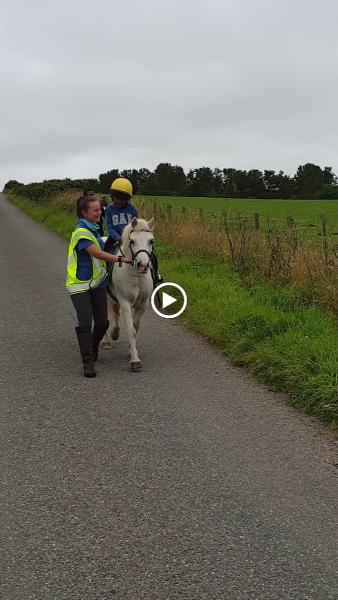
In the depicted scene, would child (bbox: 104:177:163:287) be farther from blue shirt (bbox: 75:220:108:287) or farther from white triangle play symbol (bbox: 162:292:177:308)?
white triangle play symbol (bbox: 162:292:177:308)

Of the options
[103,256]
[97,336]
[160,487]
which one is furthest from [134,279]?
[160,487]

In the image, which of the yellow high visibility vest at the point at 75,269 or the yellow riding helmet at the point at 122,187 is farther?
the yellow riding helmet at the point at 122,187

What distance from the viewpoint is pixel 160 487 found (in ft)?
12.9

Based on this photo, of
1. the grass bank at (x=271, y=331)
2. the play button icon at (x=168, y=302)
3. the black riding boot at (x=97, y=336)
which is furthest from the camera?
the play button icon at (x=168, y=302)

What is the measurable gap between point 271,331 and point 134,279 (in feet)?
6.08

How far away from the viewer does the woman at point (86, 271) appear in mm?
6504

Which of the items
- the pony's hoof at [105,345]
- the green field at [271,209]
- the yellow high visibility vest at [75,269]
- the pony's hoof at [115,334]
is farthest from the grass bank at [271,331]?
the green field at [271,209]

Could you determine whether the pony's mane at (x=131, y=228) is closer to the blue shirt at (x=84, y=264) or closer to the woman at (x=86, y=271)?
the woman at (x=86, y=271)

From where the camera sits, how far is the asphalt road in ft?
9.78

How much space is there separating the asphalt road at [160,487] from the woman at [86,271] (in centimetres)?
38

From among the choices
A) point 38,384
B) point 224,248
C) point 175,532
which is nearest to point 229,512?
point 175,532

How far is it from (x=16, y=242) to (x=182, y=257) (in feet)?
30.1

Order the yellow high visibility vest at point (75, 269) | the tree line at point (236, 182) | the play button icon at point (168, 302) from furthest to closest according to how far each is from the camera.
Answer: the tree line at point (236, 182) < the play button icon at point (168, 302) < the yellow high visibility vest at point (75, 269)

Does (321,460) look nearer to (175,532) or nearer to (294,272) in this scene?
(175,532)
